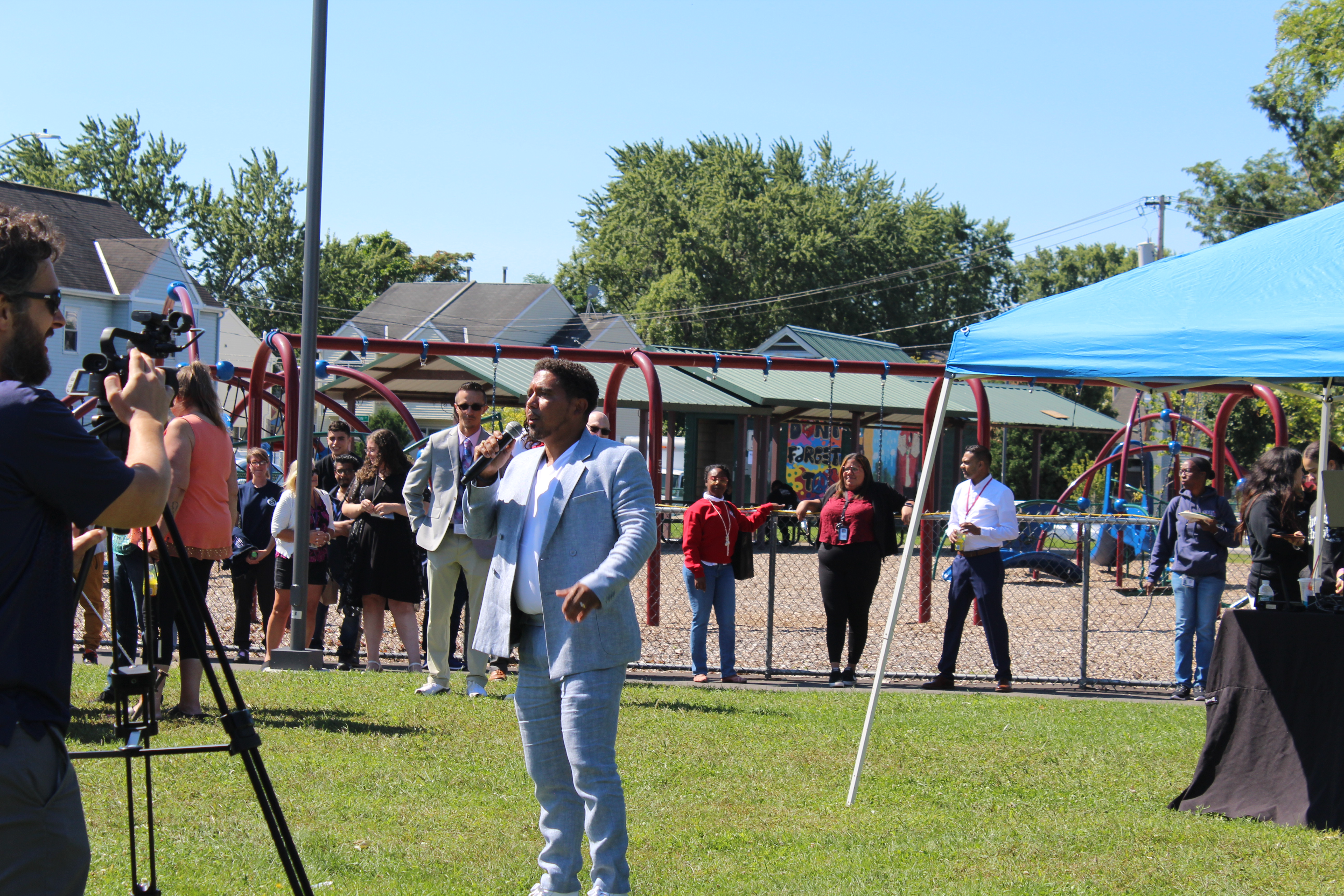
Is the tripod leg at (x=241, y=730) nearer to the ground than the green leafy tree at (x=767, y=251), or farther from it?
nearer to the ground

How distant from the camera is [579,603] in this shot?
3.85 metres

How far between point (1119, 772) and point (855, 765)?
1764 millimetres

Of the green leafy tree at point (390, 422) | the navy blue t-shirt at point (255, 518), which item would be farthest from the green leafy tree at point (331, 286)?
the navy blue t-shirt at point (255, 518)

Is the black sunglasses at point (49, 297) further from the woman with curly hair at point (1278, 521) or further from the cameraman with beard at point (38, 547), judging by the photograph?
the woman with curly hair at point (1278, 521)

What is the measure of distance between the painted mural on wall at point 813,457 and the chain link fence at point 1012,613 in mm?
8947

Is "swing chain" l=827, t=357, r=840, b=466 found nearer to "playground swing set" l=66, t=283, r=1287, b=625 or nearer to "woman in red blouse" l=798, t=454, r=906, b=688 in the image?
"playground swing set" l=66, t=283, r=1287, b=625

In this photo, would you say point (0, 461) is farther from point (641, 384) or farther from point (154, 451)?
point (641, 384)

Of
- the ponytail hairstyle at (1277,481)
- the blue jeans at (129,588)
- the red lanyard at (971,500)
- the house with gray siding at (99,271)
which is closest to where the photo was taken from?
the blue jeans at (129,588)

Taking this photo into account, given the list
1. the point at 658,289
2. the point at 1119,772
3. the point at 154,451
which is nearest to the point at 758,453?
the point at 1119,772

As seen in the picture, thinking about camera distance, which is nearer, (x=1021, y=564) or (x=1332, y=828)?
(x=1332, y=828)

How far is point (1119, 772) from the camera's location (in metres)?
6.56

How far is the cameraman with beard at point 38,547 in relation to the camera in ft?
7.56

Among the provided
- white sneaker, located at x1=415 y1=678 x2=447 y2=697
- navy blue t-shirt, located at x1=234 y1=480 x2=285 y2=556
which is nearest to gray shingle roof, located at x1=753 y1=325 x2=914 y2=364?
navy blue t-shirt, located at x1=234 y1=480 x2=285 y2=556

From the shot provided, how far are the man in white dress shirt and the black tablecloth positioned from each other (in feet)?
10.8
